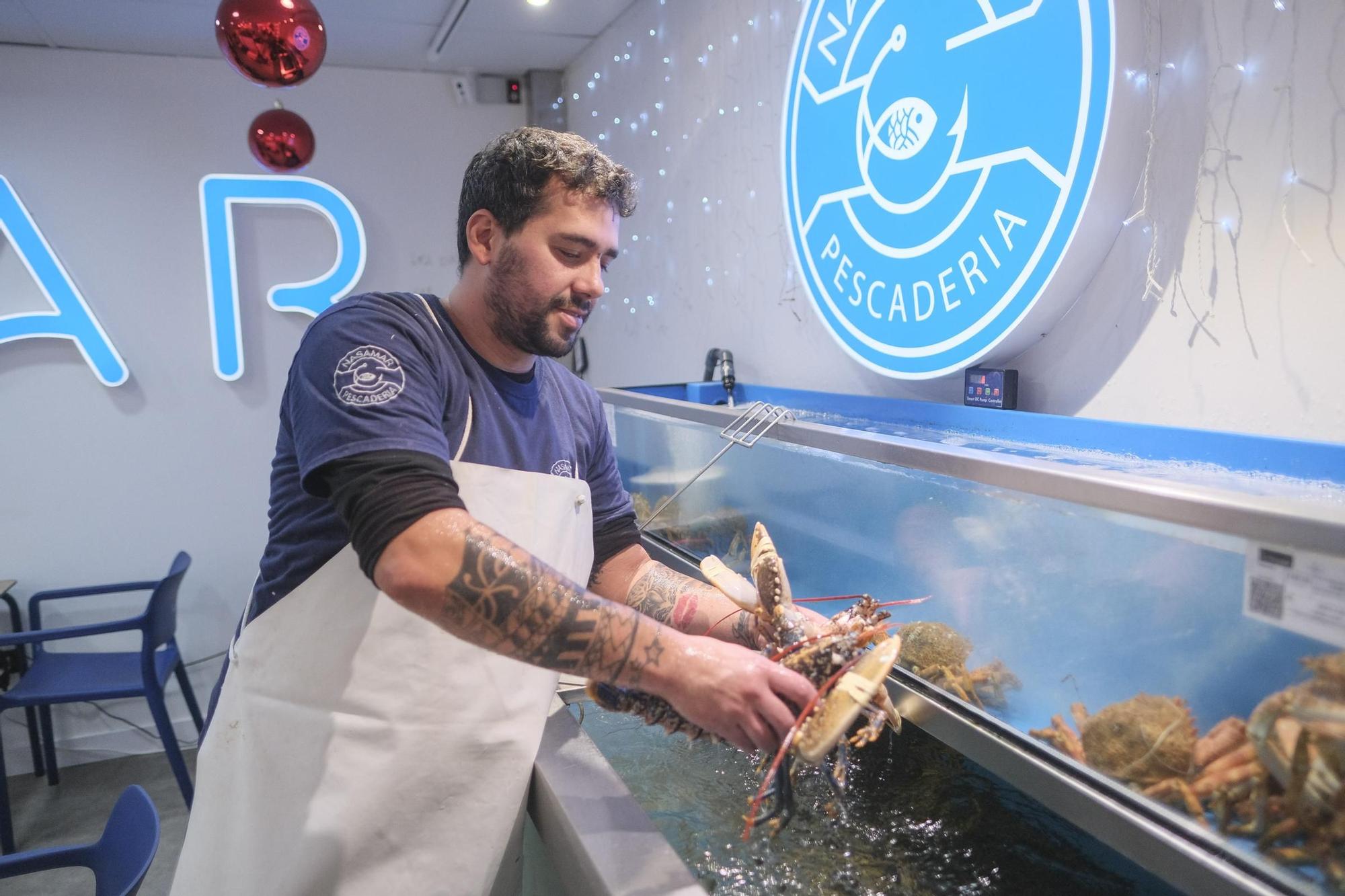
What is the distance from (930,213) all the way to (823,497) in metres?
0.74

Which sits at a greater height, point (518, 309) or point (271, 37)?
point (271, 37)

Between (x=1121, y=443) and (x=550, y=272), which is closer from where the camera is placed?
(x=550, y=272)

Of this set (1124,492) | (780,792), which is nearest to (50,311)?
(780,792)

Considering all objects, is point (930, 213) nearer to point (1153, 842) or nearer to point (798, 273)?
point (798, 273)

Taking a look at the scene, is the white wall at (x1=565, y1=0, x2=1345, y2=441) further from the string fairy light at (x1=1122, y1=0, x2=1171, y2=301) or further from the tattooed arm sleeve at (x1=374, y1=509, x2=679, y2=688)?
the tattooed arm sleeve at (x1=374, y1=509, x2=679, y2=688)

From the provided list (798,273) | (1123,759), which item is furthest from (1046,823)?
(798,273)

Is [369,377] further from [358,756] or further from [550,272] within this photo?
[358,756]

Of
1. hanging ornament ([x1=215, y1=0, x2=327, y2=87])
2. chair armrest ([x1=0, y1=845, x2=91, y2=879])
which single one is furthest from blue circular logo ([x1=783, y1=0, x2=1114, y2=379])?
chair armrest ([x1=0, y1=845, x2=91, y2=879])

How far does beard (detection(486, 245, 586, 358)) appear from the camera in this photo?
56.2 inches

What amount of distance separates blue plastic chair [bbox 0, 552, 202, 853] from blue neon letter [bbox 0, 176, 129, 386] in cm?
114

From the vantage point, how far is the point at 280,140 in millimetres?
3775

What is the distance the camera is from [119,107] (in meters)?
4.21

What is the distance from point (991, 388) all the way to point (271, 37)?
2.27 meters

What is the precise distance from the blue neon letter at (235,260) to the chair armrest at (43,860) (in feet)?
10.8
